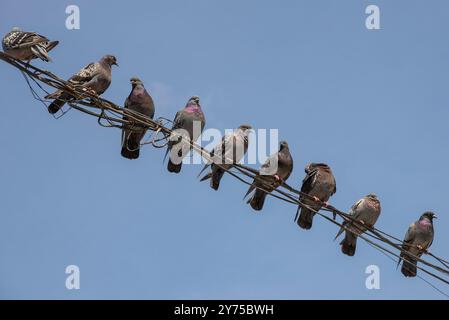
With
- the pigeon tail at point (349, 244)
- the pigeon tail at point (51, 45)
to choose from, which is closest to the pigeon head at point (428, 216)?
the pigeon tail at point (349, 244)

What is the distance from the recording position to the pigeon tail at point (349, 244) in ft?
42.8

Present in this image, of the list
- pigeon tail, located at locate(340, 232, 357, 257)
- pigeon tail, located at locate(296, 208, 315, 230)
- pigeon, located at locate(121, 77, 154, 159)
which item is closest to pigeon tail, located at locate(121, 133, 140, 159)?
pigeon, located at locate(121, 77, 154, 159)

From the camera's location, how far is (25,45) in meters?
11.0

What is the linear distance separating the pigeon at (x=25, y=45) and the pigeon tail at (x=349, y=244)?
524cm

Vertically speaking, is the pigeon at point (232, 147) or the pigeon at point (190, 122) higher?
the pigeon at point (190, 122)

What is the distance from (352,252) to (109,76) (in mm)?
4522

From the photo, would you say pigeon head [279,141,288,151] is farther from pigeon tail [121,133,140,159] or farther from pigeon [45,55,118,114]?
pigeon [45,55,118,114]

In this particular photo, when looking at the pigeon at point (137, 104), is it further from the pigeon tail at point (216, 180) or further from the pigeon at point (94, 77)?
the pigeon tail at point (216, 180)

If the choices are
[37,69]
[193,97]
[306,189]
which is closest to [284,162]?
[306,189]

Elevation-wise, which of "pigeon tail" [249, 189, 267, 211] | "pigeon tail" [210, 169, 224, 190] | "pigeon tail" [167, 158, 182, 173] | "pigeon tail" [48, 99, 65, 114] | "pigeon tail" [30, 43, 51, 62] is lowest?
"pigeon tail" [249, 189, 267, 211]

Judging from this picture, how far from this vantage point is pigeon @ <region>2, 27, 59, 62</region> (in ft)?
36.2

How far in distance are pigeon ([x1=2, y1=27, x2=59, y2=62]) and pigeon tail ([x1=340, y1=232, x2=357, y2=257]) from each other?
5236mm

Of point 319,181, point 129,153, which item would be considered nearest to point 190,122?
point 129,153

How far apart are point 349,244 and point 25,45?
5636 millimetres
